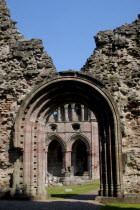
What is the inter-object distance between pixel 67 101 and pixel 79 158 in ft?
72.8

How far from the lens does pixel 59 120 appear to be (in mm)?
33031

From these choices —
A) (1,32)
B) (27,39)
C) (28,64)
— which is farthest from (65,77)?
(1,32)

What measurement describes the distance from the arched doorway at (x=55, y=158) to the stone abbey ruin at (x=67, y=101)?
2193cm

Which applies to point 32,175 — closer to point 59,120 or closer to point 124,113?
point 124,113

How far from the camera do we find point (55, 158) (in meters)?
33.2

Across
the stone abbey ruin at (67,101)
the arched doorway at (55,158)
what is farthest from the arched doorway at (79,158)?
the stone abbey ruin at (67,101)

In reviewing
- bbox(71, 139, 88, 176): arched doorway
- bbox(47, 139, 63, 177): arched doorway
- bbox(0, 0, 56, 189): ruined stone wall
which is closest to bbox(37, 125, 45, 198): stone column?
bbox(0, 0, 56, 189): ruined stone wall

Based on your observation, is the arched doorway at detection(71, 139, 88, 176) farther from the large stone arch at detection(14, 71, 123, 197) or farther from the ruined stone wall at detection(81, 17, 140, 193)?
the ruined stone wall at detection(81, 17, 140, 193)

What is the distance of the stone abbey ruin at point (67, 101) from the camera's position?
9.76 metres

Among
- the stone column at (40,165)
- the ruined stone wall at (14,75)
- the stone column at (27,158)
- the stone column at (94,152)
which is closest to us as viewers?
the stone column at (27,158)

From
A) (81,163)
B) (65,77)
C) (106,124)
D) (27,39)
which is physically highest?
(27,39)

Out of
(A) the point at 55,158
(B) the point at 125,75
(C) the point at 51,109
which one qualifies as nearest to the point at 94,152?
(A) the point at 55,158

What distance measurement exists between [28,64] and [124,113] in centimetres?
395

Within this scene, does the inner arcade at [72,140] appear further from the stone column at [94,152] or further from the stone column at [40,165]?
the stone column at [40,165]
